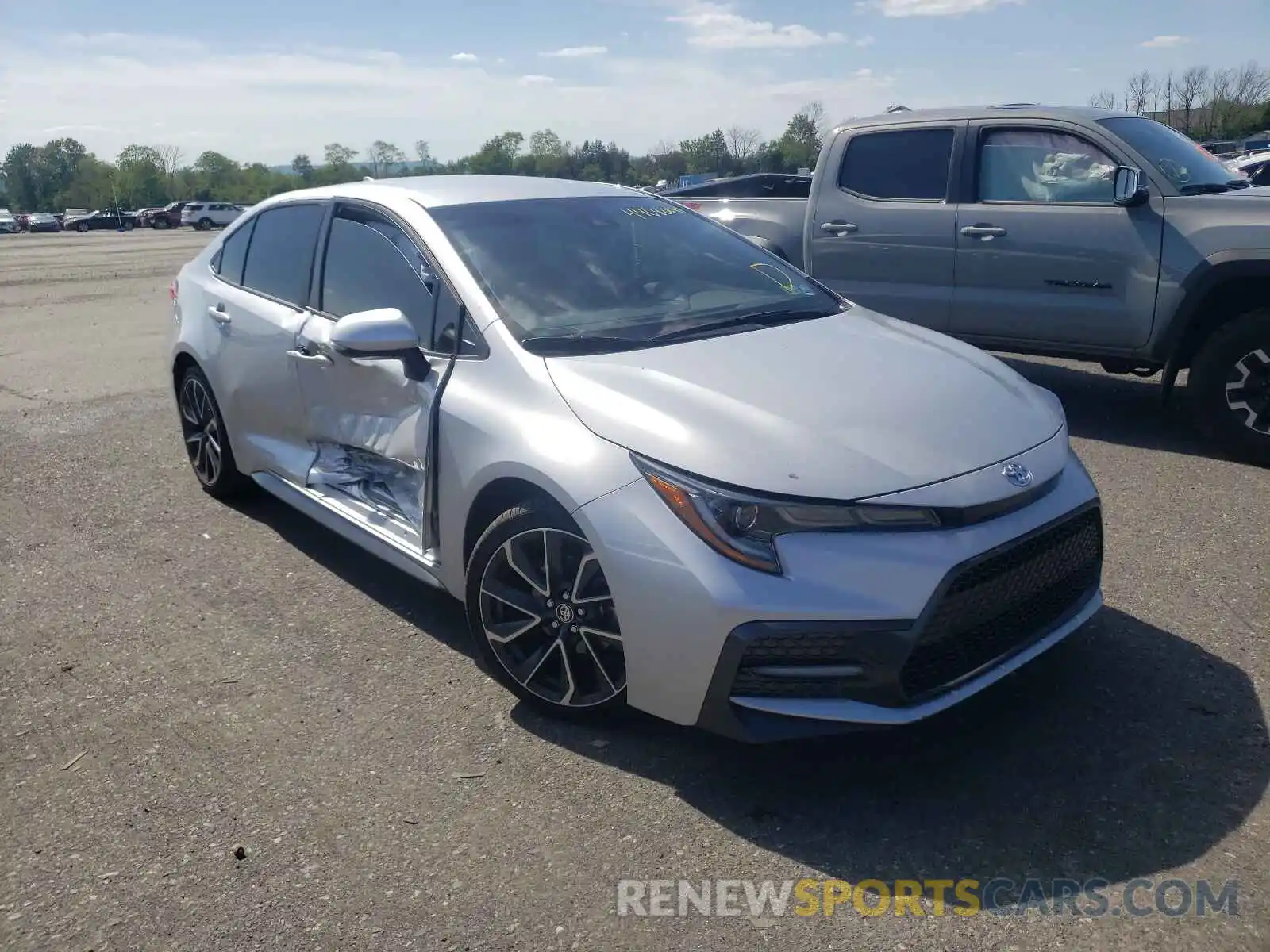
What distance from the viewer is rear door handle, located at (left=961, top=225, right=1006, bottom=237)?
22.4ft

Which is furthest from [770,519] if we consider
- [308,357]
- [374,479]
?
[308,357]

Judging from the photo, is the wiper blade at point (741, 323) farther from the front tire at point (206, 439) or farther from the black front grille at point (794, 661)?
the front tire at point (206, 439)

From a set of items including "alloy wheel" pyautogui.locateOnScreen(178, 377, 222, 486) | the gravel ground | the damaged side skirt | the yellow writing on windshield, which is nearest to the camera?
the gravel ground

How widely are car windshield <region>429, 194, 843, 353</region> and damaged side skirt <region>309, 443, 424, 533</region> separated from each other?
0.74 metres

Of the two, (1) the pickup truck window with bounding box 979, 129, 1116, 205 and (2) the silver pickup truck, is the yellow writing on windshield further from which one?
(1) the pickup truck window with bounding box 979, 129, 1116, 205

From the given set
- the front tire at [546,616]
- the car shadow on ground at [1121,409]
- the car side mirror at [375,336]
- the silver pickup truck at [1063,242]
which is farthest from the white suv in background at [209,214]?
the front tire at [546,616]

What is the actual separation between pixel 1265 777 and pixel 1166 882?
2.05 ft

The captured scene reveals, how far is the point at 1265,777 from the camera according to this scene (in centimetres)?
300

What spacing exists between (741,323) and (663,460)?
1.11m

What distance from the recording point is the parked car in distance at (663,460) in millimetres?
2826

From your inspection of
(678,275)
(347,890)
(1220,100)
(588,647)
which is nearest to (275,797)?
(347,890)

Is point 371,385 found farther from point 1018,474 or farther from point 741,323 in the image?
point 1018,474

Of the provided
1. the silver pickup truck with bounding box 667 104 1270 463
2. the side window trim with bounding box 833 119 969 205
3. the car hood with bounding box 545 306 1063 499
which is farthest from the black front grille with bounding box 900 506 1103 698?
the side window trim with bounding box 833 119 969 205

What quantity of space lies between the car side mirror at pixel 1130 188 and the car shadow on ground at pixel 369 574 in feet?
14.7
